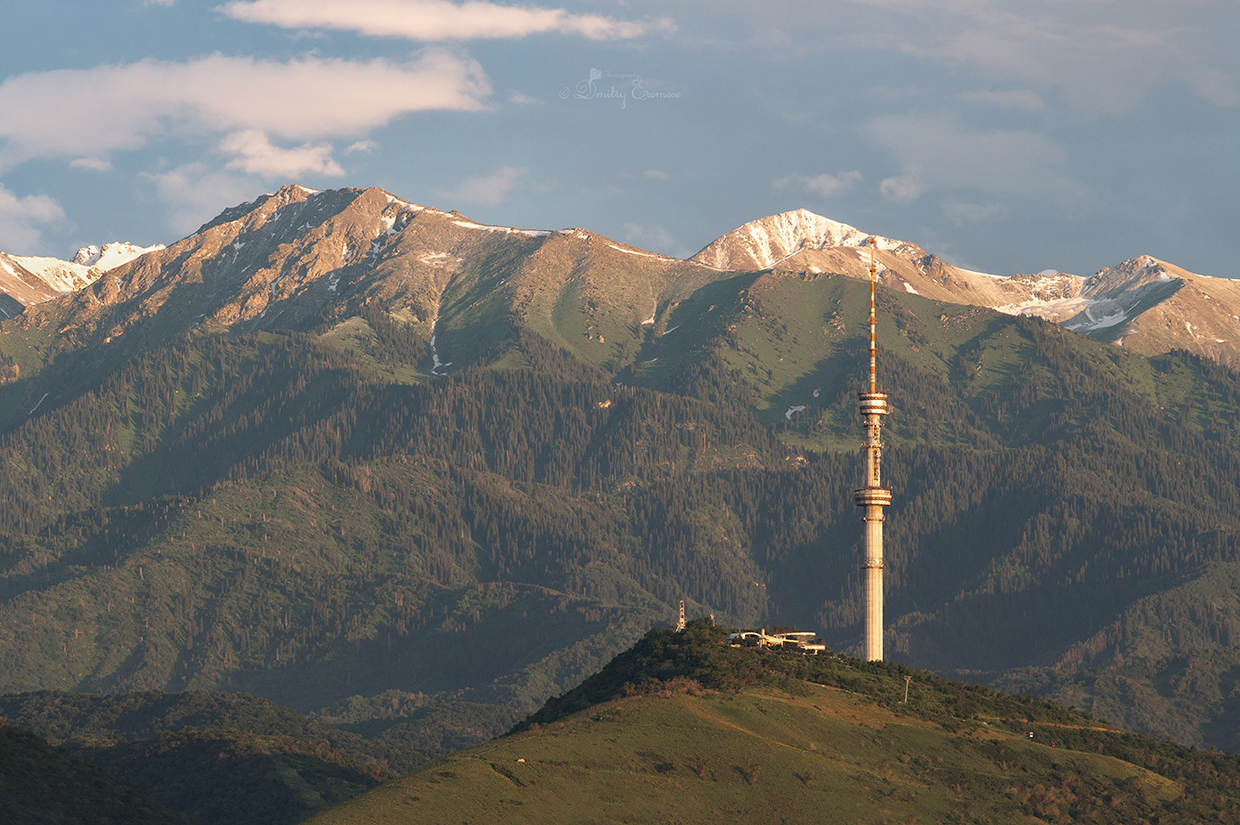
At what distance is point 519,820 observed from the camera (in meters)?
196

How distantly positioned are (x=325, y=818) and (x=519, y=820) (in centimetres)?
1954

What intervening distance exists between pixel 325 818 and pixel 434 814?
35.7ft

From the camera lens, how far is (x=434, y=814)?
194 metres

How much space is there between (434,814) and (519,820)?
8681mm

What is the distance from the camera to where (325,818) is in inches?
7515
